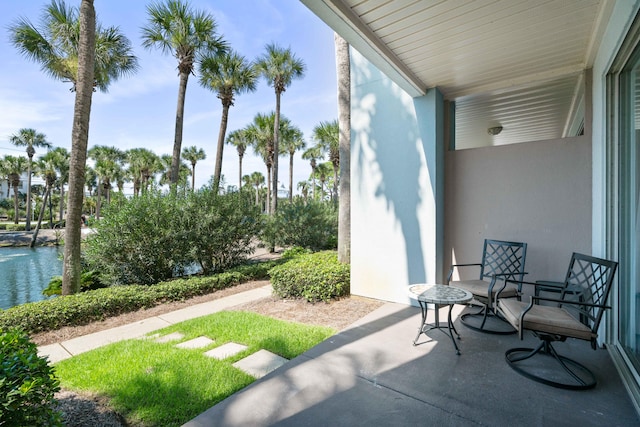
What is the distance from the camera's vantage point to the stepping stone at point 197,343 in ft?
9.52

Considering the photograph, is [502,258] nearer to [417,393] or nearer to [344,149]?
[417,393]

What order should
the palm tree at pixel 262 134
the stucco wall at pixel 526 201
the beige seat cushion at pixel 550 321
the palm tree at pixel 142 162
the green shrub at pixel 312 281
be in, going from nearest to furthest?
the beige seat cushion at pixel 550 321 < the stucco wall at pixel 526 201 < the green shrub at pixel 312 281 < the palm tree at pixel 262 134 < the palm tree at pixel 142 162

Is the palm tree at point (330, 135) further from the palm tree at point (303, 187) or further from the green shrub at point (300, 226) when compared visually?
the palm tree at point (303, 187)

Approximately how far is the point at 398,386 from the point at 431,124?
125 inches

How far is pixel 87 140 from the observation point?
4848 millimetres

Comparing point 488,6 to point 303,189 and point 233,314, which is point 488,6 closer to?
point 233,314

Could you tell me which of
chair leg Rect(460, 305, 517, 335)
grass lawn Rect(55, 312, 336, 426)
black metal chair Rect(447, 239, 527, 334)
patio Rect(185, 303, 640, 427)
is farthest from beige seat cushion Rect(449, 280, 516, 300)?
grass lawn Rect(55, 312, 336, 426)

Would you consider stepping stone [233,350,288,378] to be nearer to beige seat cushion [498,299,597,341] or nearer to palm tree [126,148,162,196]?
beige seat cushion [498,299,597,341]

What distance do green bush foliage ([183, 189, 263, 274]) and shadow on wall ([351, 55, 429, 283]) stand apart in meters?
3.40

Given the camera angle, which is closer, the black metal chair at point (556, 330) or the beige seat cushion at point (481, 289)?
the black metal chair at point (556, 330)

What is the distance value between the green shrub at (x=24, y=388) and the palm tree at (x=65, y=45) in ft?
27.7

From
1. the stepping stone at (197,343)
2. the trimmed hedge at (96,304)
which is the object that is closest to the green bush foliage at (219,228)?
the trimmed hedge at (96,304)

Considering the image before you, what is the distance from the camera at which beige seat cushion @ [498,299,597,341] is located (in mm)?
2020

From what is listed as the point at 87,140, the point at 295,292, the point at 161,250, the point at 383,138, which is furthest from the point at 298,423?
the point at 87,140
